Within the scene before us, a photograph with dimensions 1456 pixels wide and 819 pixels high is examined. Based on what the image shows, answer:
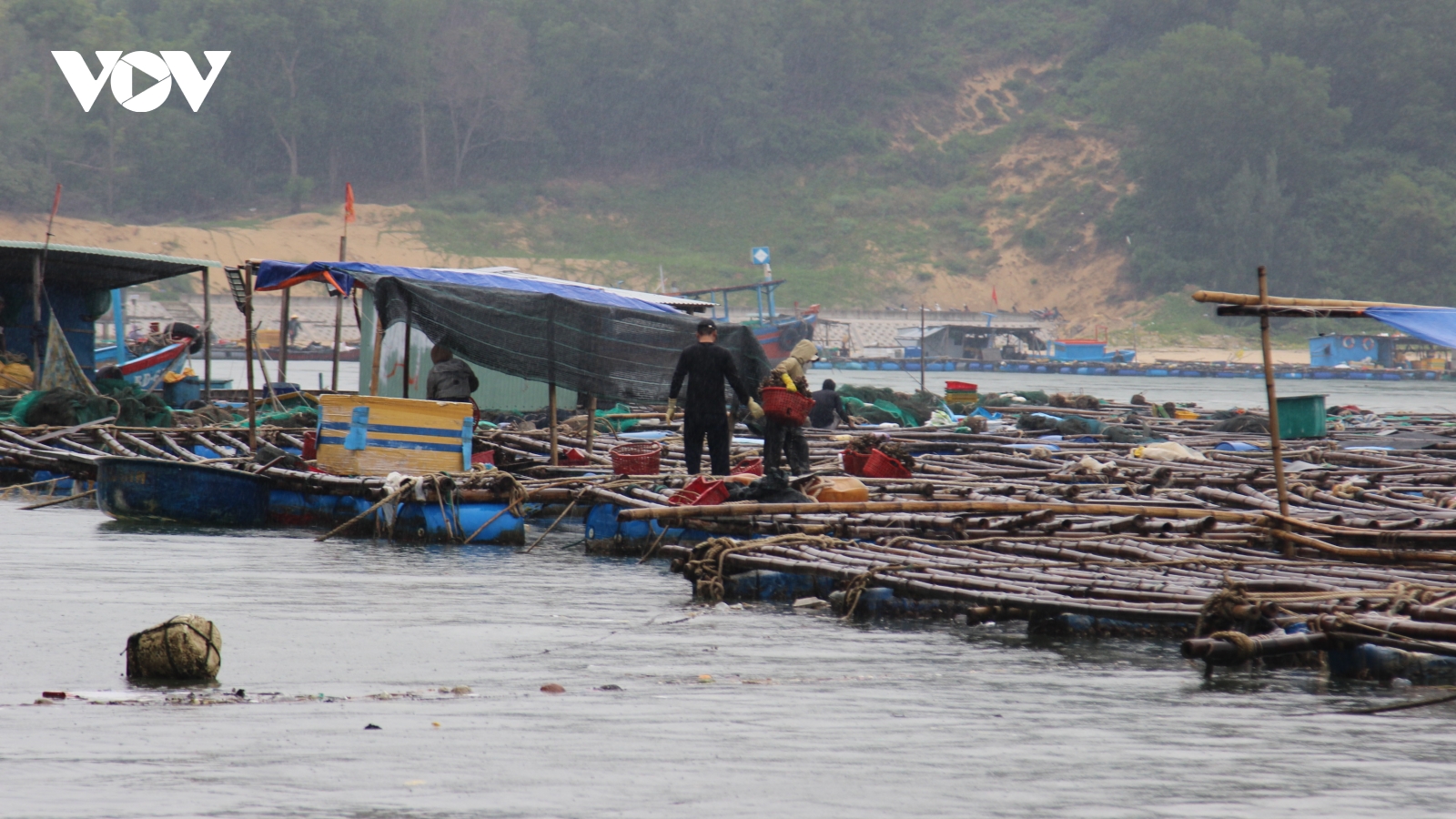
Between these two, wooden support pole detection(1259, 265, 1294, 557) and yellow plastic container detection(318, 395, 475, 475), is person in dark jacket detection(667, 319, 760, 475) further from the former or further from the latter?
wooden support pole detection(1259, 265, 1294, 557)

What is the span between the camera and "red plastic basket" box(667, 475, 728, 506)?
12.3 metres

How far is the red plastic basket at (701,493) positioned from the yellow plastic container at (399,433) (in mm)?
2380

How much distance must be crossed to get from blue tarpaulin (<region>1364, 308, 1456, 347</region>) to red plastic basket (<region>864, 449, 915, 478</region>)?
18.5 ft

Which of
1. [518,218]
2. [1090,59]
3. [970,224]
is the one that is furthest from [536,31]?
[1090,59]

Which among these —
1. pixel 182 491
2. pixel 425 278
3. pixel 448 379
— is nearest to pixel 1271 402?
pixel 448 379

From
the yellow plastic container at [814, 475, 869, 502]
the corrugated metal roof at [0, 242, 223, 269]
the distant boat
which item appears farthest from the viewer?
the distant boat

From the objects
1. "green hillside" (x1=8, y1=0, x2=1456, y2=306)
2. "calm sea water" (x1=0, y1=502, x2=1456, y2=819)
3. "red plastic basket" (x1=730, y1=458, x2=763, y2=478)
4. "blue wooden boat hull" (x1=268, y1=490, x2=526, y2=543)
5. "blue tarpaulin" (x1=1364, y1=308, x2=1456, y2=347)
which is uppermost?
"green hillside" (x1=8, y1=0, x2=1456, y2=306)

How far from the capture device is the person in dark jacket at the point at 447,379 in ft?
50.2

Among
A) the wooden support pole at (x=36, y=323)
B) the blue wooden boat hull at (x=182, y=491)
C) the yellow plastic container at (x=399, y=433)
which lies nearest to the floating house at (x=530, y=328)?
the yellow plastic container at (x=399, y=433)

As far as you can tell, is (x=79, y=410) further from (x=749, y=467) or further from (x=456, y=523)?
(x=749, y=467)

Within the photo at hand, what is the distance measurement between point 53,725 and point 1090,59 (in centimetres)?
10581

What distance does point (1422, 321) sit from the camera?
9445 millimetres

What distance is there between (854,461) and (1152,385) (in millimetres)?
51345

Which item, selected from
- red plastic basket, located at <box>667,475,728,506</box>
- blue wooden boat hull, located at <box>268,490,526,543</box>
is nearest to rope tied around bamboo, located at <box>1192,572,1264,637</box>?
red plastic basket, located at <box>667,475,728,506</box>
